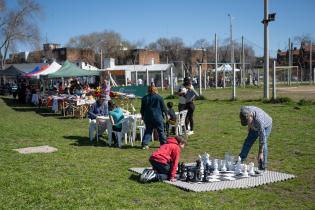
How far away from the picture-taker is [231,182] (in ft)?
23.2

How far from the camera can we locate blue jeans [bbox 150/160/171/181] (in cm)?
720

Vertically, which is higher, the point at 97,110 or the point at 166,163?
the point at 97,110

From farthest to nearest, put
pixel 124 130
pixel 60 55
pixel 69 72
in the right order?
1. pixel 60 55
2. pixel 69 72
3. pixel 124 130

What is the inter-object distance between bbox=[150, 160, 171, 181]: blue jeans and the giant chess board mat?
0.56 feet

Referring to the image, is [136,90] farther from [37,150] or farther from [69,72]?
[37,150]

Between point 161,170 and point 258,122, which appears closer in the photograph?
point 161,170

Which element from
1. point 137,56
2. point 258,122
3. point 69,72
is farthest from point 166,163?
point 137,56

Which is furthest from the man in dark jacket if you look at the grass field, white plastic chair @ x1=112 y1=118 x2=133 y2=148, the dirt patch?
the dirt patch

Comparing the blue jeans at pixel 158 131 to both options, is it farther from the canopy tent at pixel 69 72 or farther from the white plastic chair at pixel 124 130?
the canopy tent at pixel 69 72

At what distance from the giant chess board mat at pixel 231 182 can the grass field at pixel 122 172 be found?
0.15m

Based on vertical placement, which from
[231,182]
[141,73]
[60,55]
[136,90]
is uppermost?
[60,55]

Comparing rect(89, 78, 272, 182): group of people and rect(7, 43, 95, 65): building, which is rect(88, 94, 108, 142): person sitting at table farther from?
rect(7, 43, 95, 65): building

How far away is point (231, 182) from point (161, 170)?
1205mm

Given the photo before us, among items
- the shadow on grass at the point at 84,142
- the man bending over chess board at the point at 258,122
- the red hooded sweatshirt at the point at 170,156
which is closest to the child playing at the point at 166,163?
the red hooded sweatshirt at the point at 170,156
